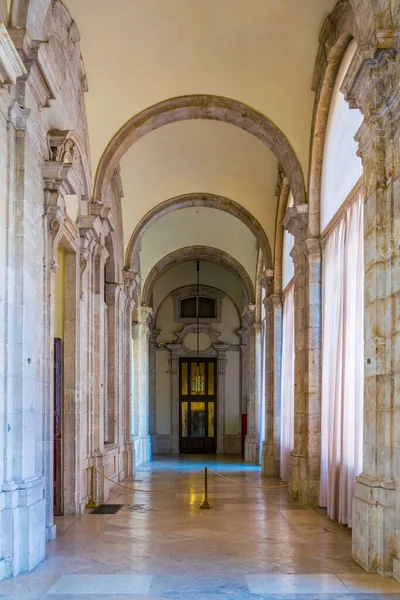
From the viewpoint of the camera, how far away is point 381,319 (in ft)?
21.2

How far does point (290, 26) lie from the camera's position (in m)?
9.55

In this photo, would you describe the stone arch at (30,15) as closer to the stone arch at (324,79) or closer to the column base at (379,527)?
the stone arch at (324,79)

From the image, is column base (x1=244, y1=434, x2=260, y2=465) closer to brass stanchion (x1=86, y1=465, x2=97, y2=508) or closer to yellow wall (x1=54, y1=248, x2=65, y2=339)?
brass stanchion (x1=86, y1=465, x2=97, y2=508)

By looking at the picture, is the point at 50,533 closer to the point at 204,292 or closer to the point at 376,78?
the point at 376,78

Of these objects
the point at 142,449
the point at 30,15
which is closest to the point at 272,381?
the point at 142,449

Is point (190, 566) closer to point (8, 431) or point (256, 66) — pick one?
point (8, 431)

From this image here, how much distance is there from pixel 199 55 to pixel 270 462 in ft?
29.4

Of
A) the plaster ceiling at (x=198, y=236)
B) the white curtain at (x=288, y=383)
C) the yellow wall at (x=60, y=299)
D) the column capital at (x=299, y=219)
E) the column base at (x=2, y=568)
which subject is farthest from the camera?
the plaster ceiling at (x=198, y=236)

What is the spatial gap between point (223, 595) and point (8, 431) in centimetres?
237

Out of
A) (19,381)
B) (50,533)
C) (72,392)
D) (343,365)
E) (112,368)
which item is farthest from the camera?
(112,368)

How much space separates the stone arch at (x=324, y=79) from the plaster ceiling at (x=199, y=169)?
8.72 ft

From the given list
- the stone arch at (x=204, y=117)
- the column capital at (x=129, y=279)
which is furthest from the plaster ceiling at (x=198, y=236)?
the stone arch at (x=204, y=117)

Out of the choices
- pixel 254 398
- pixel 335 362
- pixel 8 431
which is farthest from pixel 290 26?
pixel 254 398

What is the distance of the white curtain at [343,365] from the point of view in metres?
8.13
